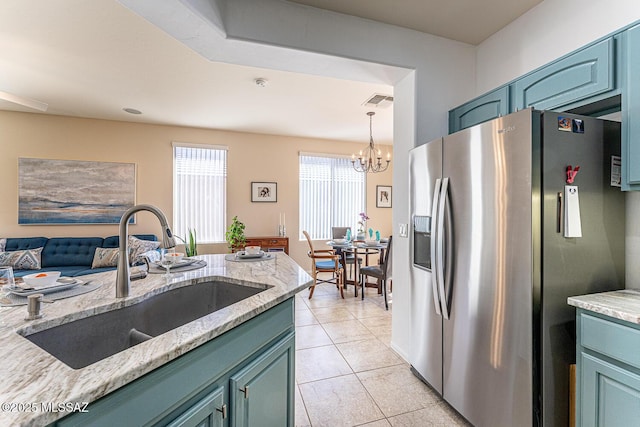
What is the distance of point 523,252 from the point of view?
1436mm

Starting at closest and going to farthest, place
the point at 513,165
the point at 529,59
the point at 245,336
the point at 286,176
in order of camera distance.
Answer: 1. the point at 245,336
2. the point at 513,165
3. the point at 529,59
4. the point at 286,176

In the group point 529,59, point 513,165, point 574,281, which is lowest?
point 574,281

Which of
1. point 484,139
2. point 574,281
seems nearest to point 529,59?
point 484,139

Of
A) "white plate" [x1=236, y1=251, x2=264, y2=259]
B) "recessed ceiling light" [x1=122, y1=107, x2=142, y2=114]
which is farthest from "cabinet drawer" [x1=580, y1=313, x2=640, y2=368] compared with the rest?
"recessed ceiling light" [x1=122, y1=107, x2=142, y2=114]

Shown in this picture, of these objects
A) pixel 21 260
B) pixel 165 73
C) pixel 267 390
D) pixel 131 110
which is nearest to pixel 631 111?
pixel 267 390

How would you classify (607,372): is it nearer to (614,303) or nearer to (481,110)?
(614,303)

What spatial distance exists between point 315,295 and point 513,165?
3.56 m

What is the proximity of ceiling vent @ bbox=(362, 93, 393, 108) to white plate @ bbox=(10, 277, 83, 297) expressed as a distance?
11.4 feet

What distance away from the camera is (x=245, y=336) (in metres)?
1.13

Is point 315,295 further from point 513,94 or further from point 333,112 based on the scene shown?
point 513,94

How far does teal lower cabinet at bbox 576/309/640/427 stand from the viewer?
1221 millimetres

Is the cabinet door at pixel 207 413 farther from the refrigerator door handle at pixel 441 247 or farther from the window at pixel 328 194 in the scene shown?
the window at pixel 328 194

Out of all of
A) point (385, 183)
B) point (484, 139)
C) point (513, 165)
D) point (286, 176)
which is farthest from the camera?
point (385, 183)

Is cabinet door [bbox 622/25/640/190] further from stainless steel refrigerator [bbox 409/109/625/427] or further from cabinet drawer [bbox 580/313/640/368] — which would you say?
cabinet drawer [bbox 580/313/640/368]
